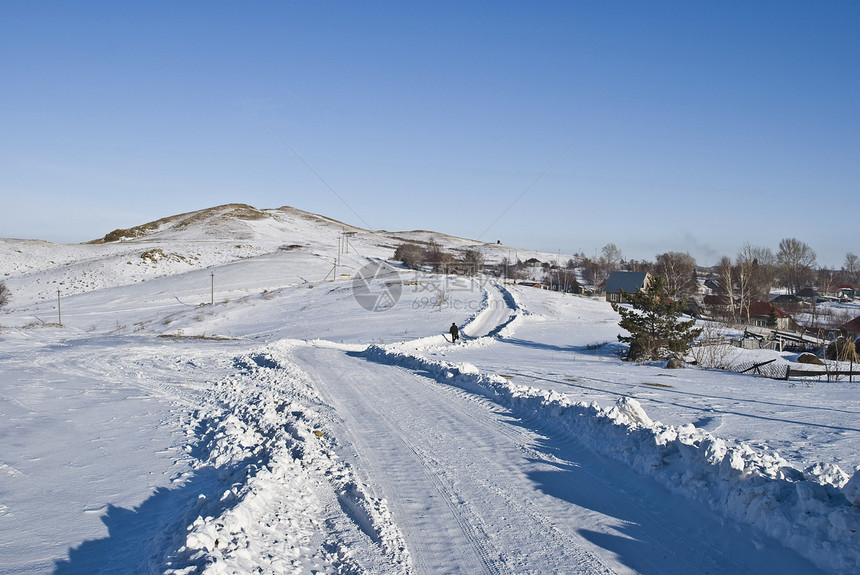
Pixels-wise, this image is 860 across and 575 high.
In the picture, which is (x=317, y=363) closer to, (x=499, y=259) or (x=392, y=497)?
(x=392, y=497)

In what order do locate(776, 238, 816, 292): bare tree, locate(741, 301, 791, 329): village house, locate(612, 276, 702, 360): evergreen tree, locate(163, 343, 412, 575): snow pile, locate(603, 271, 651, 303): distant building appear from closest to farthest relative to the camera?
1. locate(163, 343, 412, 575): snow pile
2. locate(612, 276, 702, 360): evergreen tree
3. locate(741, 301, 791, 329): village house
4. locate(603, 271, 651, 303): distant building
5. locate(776, 238, 816, 292): bare tree

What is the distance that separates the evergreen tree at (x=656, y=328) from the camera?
27.3 m

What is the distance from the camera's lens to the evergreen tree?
27266mm

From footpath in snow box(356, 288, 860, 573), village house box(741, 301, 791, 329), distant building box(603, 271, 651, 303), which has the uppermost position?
distant building box(603, 271, 651, 303)

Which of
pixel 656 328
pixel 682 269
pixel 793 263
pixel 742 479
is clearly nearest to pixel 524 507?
pixel 742 479

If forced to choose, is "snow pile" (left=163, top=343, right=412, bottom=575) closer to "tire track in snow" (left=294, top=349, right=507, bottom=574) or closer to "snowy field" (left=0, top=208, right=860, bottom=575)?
"snowy field" (left=0, top=208, right=860, bottom=575)

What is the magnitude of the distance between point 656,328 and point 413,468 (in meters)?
22.9

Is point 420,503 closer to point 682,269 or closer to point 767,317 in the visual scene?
point 767,317

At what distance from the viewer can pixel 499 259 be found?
158375 mm

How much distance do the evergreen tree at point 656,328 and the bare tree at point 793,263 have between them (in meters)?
118

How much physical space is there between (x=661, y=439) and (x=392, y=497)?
3819 mm

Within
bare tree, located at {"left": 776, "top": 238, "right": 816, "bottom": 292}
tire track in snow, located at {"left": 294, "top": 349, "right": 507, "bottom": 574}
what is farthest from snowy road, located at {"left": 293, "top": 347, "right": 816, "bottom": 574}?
bare tree, located at {"left": 776, "top": 238, "right": 816, "bottom": 292}

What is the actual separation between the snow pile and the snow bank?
3594mm

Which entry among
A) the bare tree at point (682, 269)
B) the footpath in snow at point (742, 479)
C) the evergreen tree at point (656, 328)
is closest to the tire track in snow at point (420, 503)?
the footpath in snow at point (742, 479)
